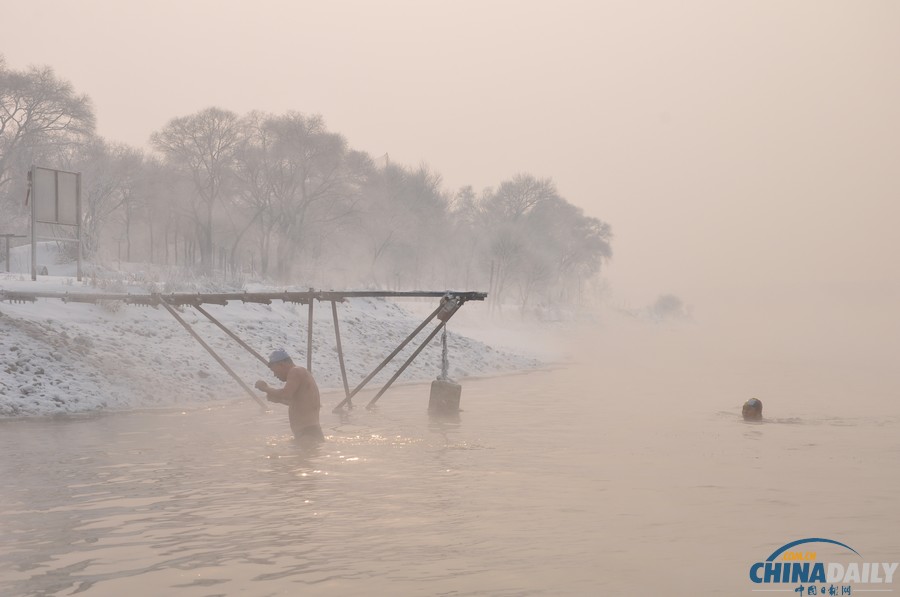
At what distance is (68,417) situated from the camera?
1503 cm

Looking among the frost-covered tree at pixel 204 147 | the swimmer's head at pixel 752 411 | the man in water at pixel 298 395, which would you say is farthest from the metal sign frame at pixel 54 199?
the frost-covered tree at pixel 204 147

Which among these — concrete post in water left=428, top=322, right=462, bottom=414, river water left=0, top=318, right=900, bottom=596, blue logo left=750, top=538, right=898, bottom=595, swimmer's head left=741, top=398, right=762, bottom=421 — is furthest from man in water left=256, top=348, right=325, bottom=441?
swimmer's head left=741, top=398, right=762, bottom=421

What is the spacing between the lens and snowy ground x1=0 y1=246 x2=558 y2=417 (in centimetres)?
1591

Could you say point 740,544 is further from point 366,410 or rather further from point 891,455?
point 366,410

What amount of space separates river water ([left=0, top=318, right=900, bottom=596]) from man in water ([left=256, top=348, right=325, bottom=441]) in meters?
0.36

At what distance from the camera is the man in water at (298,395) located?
11.4 meters

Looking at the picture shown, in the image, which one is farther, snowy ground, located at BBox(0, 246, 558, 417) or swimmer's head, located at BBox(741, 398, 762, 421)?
swimmer's head, located at BBox(741, 398, 762, 421)

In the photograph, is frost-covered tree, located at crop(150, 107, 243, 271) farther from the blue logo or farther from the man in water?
the blue logo

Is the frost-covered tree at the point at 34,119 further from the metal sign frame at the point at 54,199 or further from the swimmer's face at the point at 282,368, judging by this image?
the swimmer's face at the point at 282,368

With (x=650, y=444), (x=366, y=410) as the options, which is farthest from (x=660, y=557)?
(x=366, y=410)

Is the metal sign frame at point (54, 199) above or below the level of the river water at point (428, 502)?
above

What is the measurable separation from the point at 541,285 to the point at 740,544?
6932 cm

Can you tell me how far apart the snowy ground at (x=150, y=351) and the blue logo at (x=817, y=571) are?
492 inches

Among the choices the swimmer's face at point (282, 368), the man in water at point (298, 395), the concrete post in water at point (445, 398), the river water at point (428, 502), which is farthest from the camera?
the concrete post in water at point (445, 398)
